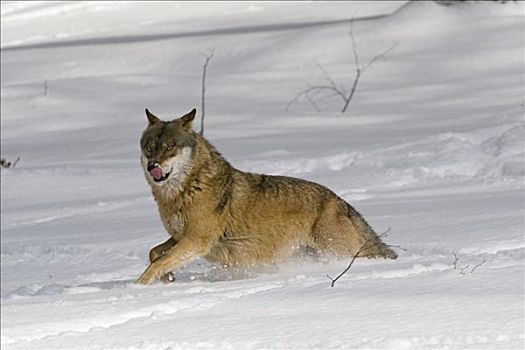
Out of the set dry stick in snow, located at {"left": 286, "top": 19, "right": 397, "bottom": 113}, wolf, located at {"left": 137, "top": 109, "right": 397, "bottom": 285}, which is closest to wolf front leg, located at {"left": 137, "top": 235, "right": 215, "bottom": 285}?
wolf, located at {"left": 137, "top": 109, "right": 397, "bottom": 285}

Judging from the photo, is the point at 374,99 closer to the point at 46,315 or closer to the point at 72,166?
the point at 72,166

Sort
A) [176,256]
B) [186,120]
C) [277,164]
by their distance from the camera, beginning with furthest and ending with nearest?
1. [277,164]
2. [186,120]
3. [176,256]

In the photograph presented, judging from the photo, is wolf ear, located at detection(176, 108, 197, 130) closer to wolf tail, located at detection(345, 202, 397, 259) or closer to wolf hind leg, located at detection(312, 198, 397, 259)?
wolf hind leg, located at detection(312, 198, 397, 259)

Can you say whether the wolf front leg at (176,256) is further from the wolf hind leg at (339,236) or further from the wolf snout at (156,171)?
the wolf hind leg at (339,236)

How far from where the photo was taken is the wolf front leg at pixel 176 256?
608 centimetres

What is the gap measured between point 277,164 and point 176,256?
3.89 metres

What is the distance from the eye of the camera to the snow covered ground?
4480 millimetres

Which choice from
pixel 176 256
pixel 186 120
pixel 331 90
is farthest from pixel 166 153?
pixel 331 90

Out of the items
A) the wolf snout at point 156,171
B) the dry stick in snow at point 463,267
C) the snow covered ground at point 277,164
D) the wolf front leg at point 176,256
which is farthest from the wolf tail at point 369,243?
the wolf snout at point 156,171

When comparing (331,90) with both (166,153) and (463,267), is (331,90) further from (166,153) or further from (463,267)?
(463,267)

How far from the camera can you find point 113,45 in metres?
18.1

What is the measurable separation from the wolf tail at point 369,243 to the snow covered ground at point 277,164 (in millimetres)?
163

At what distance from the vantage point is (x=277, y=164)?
32.6ft

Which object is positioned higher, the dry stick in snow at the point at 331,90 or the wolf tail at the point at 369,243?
the wolf tail at the point at 369,243
